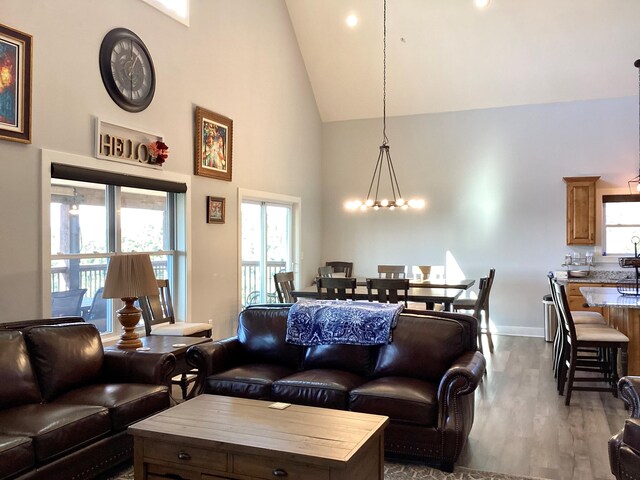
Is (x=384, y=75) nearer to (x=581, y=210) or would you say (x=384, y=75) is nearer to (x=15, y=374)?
(x=581, y=210)

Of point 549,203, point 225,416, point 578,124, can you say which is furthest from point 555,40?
point 225,416

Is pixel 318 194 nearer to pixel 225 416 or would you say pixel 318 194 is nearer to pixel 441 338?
pixel 441 338

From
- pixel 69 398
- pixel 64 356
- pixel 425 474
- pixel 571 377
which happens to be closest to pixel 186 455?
pixel 69 398

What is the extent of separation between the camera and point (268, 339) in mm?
4414

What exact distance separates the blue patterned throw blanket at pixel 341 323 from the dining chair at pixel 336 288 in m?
1.78

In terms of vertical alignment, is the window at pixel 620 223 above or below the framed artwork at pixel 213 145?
below

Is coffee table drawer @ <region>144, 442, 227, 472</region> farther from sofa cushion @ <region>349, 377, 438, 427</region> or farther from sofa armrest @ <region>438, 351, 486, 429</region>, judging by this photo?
sofa armrest @ <region>438, 351, 486, 429</region>

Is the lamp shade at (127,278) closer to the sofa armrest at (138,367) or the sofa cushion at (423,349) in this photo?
the sofa armrest at (138,367)

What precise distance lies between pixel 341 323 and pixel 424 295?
7.72ft

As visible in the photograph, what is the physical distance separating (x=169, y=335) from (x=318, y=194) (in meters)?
4.78

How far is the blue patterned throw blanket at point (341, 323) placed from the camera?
13.3 feet

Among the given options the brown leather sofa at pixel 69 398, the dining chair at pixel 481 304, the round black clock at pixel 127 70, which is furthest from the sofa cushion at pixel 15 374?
the dining chair at pixel 481 304

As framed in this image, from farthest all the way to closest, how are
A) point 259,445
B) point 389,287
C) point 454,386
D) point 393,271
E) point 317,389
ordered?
point 393,271 → point 389,287 → point 317,389 → point 454,386 → point 259,445

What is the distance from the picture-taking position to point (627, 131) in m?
7.64
